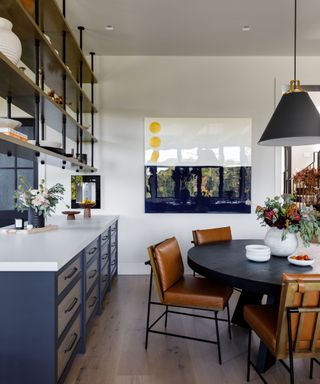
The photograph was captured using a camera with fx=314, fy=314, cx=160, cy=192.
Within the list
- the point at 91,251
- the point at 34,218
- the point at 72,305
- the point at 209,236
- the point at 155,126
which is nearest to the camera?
the point at 72,305

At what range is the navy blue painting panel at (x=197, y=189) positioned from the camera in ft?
14.7

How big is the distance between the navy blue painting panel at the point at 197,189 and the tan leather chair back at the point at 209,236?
47.8 inches

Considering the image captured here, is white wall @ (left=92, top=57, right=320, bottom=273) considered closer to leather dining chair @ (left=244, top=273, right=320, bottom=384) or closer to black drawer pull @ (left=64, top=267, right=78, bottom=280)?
black drawer pull @ (left=64, top=267, right=78, bottom=280)

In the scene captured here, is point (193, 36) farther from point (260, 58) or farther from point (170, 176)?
point (170, 176)

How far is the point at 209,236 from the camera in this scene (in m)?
3.15

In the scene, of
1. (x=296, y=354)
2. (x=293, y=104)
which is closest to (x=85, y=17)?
(x=293, y=104)

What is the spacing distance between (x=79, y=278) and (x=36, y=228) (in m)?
0.85

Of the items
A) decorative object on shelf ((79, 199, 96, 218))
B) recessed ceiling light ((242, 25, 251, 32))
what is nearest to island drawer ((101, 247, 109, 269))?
decorative object on shelf ((79, 199, 96, 218))

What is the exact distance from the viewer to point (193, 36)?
3.83 meters

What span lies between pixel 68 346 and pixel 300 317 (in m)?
1.32

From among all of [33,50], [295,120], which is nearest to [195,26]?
[295,120]

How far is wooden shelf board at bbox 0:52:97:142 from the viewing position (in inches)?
73.5

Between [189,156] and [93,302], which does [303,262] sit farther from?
[189,156]

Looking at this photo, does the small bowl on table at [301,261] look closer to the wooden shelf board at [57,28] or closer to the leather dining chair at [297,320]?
the leather dining chair at [297,320]
